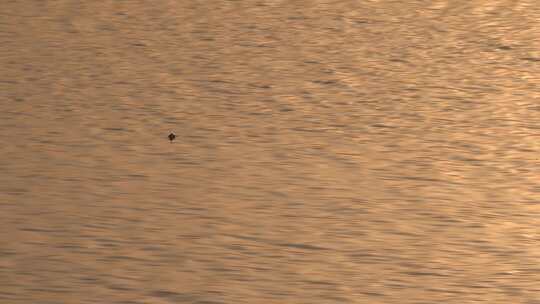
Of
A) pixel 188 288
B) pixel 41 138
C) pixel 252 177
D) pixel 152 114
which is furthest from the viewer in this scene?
pixel 152 114

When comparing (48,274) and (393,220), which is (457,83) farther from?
(48,274)

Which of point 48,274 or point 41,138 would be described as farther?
point 41,138

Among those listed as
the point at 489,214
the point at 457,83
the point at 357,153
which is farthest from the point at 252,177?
the point at 457,83

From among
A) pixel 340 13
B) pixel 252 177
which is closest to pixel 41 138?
pixel 252 177

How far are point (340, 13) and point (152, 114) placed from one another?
3.56 ft

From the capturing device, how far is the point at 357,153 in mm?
2701

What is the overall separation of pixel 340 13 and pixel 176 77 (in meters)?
0.81

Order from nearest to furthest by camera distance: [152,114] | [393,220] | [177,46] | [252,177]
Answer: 1. [393,220]
2. [252,177]
3. [152,114]
4. [177,46]

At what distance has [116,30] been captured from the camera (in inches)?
145

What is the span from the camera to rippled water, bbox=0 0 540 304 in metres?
2.08

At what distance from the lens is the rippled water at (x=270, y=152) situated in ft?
6.82

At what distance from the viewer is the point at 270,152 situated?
2.70 meters

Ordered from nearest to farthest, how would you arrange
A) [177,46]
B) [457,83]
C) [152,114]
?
[152,114]
[457,83]
[177,46]

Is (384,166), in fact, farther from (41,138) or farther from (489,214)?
(41,138)
